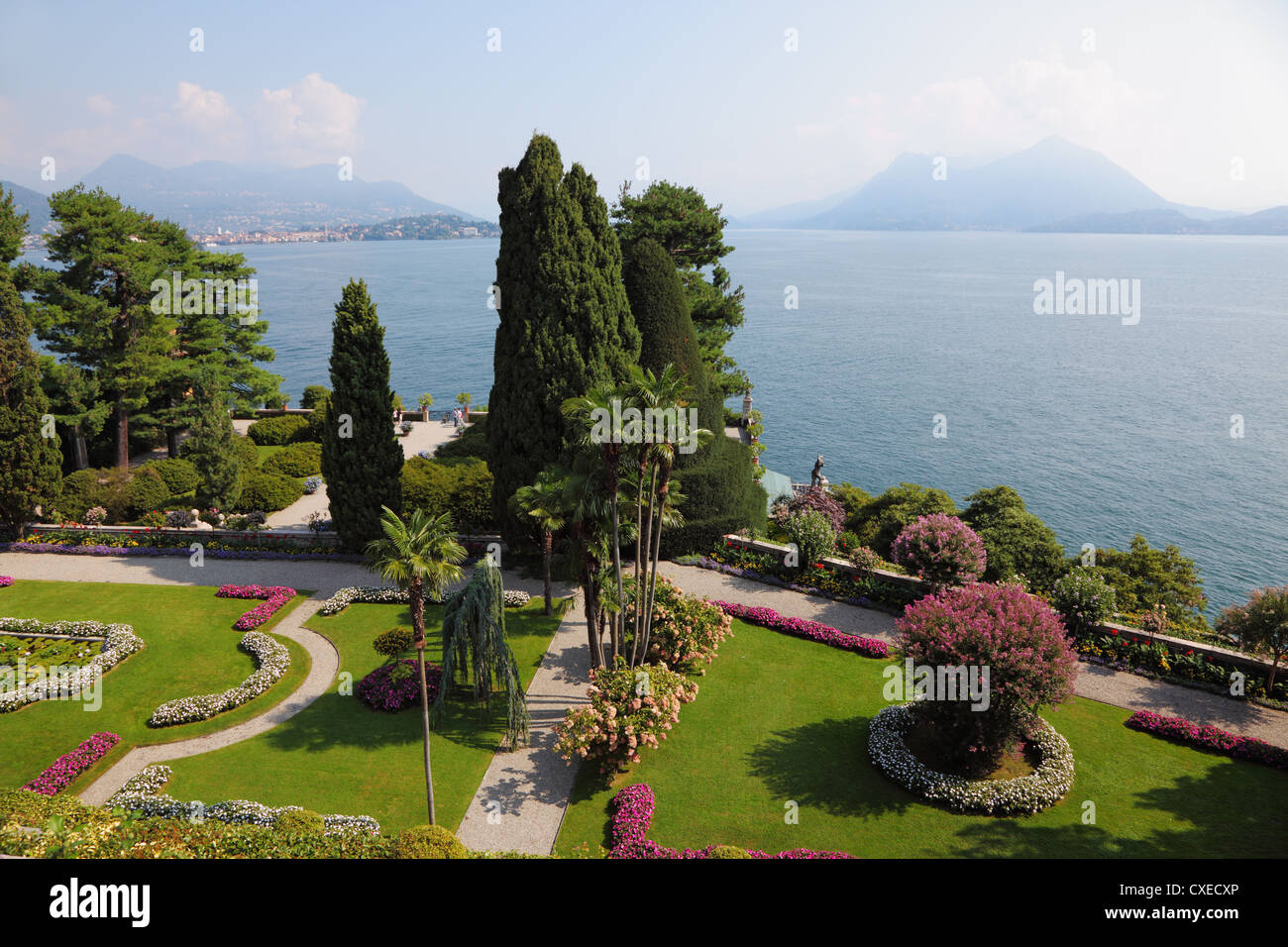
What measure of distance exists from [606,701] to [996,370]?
9334 cm

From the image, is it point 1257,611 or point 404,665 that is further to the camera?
point 404,665

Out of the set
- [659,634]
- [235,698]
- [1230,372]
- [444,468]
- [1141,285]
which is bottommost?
[235,698]

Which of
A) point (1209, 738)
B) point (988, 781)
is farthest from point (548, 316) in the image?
point (1209, 738)

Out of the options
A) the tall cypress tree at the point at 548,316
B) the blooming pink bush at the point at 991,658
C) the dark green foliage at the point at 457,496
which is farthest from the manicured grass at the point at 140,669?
the blooming pink bush at the point at 991,658

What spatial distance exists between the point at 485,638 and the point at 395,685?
14.1ft

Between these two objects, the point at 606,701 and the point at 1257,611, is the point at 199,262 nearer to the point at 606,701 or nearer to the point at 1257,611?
the point at 606,701

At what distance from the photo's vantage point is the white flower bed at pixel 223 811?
56.0 ft

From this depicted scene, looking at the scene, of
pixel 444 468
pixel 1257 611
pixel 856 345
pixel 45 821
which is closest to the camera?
pixel 45 821

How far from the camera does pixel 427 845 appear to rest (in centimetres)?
1431

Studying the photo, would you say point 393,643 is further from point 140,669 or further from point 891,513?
point 891,513

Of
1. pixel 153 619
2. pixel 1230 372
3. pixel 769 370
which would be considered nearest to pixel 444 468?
pixel 153 619

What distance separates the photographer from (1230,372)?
93188 millimetres

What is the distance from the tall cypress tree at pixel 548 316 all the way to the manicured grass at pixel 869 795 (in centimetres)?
1227

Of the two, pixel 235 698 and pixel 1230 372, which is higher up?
pixel 1230 372
